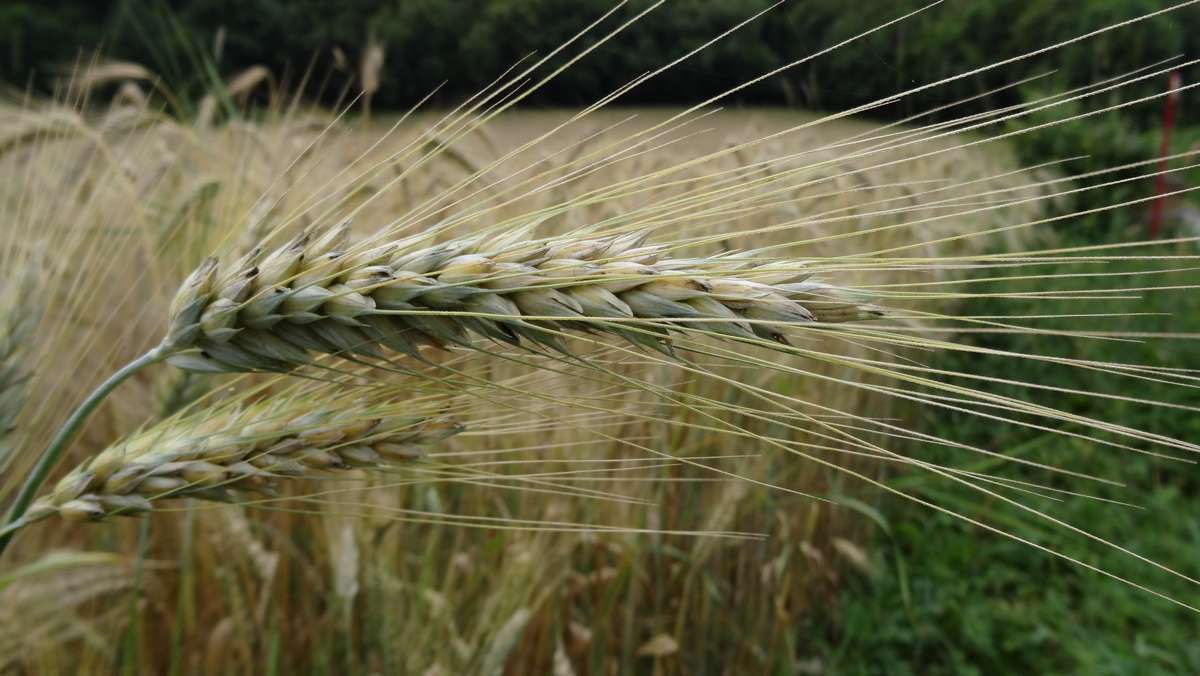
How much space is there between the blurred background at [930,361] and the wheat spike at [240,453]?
0.55m

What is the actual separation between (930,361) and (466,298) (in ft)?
6.84

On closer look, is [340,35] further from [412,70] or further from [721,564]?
[721,564]

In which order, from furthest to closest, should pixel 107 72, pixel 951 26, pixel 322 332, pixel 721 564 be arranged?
pixel 107 72
pixel 951 26
pixel 721 564
pixel 322 332

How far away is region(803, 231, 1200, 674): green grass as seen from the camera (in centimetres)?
161

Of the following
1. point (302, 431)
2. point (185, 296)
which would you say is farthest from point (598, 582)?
point (185, 296)

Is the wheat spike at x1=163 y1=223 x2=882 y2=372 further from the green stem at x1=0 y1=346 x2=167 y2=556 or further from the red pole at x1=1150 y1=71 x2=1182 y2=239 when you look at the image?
the red pole at x1=1150 y1=71 x2=1182 y2=239

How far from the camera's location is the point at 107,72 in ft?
6.95

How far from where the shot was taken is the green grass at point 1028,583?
161 cm

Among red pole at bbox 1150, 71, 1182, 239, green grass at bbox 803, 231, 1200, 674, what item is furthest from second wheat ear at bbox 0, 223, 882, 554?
red pole at bbox 1150, 71, 1182, 239

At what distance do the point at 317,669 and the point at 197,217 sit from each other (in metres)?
0.72

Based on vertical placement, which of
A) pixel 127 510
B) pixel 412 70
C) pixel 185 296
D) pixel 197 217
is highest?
pixel 412 70

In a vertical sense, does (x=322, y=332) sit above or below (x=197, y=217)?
below

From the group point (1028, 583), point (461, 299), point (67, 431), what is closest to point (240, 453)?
point (67, 431)

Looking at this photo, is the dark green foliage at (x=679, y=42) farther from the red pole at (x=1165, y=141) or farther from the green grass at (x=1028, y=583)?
the green grass at (x=1028, y=583)
